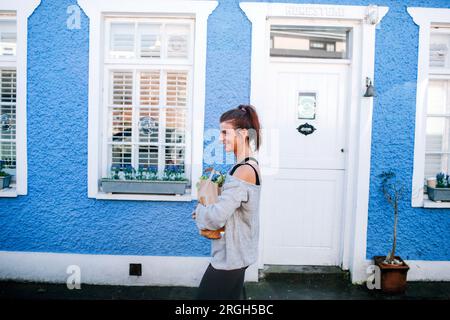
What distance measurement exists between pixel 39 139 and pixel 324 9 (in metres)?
3.59

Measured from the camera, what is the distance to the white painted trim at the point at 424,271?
4395 mm

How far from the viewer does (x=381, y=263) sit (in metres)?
4.21

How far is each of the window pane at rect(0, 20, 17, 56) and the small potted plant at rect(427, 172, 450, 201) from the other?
205 inches

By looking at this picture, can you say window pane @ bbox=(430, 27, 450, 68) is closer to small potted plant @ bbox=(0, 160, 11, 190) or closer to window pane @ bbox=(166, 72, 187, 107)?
window pane @ bbox=(166, 72, 187, 107)

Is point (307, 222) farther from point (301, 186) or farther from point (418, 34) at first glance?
point (418, 34)

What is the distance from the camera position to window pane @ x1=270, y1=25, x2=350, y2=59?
451 cm

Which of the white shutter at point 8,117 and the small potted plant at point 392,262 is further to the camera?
the white shutter at point 8,117

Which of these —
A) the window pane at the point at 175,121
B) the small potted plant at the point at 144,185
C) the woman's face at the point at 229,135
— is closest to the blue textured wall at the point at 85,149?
the small potted plant at the point at 144,185

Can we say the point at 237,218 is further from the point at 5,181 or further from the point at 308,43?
the point at 5,181

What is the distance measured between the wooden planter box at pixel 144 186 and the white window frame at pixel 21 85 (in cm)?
97

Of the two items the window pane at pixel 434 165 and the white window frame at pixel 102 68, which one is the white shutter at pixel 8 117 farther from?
the window pane at pixel 434 165

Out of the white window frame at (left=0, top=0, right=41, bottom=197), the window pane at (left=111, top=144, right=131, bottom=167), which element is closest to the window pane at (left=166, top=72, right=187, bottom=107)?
the window pane at (left=111, top=144, right=131, bottom=167)

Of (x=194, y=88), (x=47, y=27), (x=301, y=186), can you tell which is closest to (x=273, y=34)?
(x=194, y=88)

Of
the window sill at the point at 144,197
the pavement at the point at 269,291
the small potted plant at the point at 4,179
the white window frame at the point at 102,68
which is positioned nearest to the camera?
the pavement at the point at 269,291
